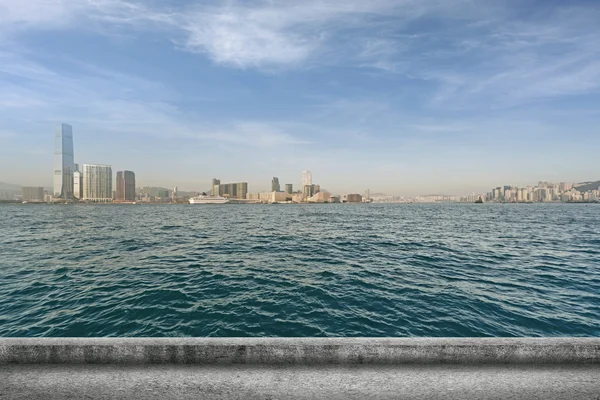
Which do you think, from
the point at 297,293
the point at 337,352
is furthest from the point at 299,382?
the point at 297,293

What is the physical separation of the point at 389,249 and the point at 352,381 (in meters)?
22.0

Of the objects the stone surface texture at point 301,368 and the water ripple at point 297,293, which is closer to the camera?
the stone surface texture at point 301,368

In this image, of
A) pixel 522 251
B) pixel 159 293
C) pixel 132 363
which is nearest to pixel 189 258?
pixel 159 293

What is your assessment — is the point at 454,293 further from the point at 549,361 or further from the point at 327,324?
the point at 549,361

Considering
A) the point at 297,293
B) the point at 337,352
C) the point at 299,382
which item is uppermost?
the point at 337,352

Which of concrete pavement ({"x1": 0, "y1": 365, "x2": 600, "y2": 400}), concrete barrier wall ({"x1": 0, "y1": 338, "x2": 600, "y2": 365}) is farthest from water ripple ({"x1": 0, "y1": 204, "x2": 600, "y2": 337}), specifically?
concrete pavement ({"x1": 0, "y1": 365, "x2": 600, "y2": 400})

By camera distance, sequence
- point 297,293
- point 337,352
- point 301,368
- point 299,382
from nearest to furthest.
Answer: point 299,382
point 301,368
point 337,352
point 297,293

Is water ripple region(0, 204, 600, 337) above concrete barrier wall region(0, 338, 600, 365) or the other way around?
the other way around

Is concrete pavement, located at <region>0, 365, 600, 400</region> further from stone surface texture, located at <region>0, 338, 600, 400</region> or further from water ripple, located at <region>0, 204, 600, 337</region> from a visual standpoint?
water ripple, located at <region>0, 204, 600, 337</region>

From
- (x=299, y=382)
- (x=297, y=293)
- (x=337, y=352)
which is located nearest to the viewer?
(x=299, y=382)

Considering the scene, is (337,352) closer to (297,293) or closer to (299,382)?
(299,382)

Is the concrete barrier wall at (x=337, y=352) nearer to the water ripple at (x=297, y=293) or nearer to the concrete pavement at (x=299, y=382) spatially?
the concrete pavement at (x=299, y=382)

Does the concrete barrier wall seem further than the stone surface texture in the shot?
Yes

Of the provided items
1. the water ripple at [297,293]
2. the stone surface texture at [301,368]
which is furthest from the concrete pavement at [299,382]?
the water ripple at [297,293]
